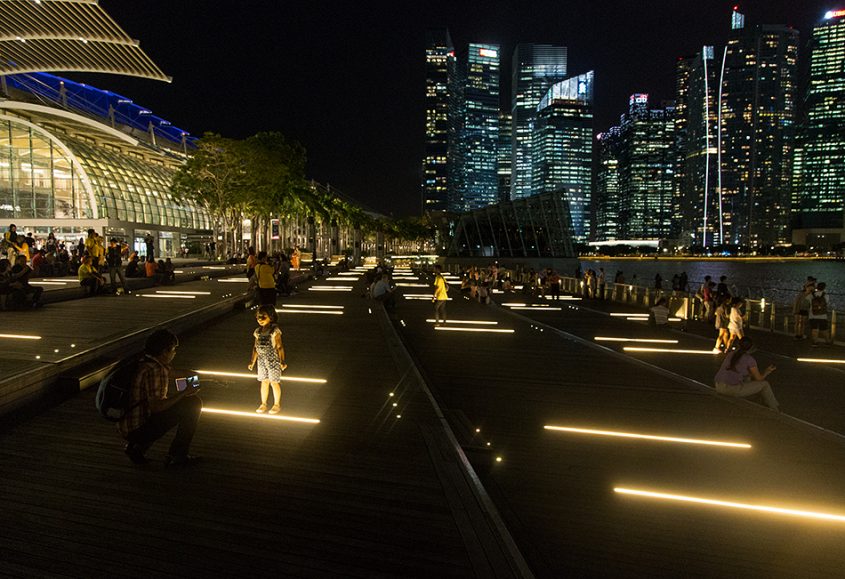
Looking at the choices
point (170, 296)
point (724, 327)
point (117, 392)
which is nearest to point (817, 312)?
point (724, 327)

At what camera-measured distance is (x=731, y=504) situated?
5371mm

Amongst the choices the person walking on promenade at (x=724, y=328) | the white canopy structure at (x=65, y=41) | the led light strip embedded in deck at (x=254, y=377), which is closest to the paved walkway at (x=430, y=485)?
the led light strip embedded in deck at (x=254, y=377)

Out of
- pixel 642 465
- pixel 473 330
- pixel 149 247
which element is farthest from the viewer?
pixel 149 247

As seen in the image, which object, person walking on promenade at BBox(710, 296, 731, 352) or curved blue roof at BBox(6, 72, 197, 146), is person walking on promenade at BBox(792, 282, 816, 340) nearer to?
person walking on promenade at BBox(710, 296, 731, 352)

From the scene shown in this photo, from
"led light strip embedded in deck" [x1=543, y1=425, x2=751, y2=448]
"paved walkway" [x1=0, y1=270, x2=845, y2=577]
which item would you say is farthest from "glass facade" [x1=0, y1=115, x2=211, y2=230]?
"led light strip embedded in deck" [x1=543, y1=425, x2=751, y2=448]

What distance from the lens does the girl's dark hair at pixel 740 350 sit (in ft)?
28.4

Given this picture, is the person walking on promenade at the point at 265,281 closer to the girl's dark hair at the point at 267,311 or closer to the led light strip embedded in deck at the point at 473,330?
the led light strip embedded in deck at the point at 473,330

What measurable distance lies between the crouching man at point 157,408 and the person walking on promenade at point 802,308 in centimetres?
1616

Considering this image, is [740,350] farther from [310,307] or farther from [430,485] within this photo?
[310,307]

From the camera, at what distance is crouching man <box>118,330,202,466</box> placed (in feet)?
16.9

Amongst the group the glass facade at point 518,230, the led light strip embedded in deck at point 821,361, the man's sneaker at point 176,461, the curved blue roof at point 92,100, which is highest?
the curved blue roof at point 92,100

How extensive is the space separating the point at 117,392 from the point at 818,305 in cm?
1697

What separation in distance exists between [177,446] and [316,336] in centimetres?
815

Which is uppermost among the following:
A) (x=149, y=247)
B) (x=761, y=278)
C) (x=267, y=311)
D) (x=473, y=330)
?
(x=149, y=247)
